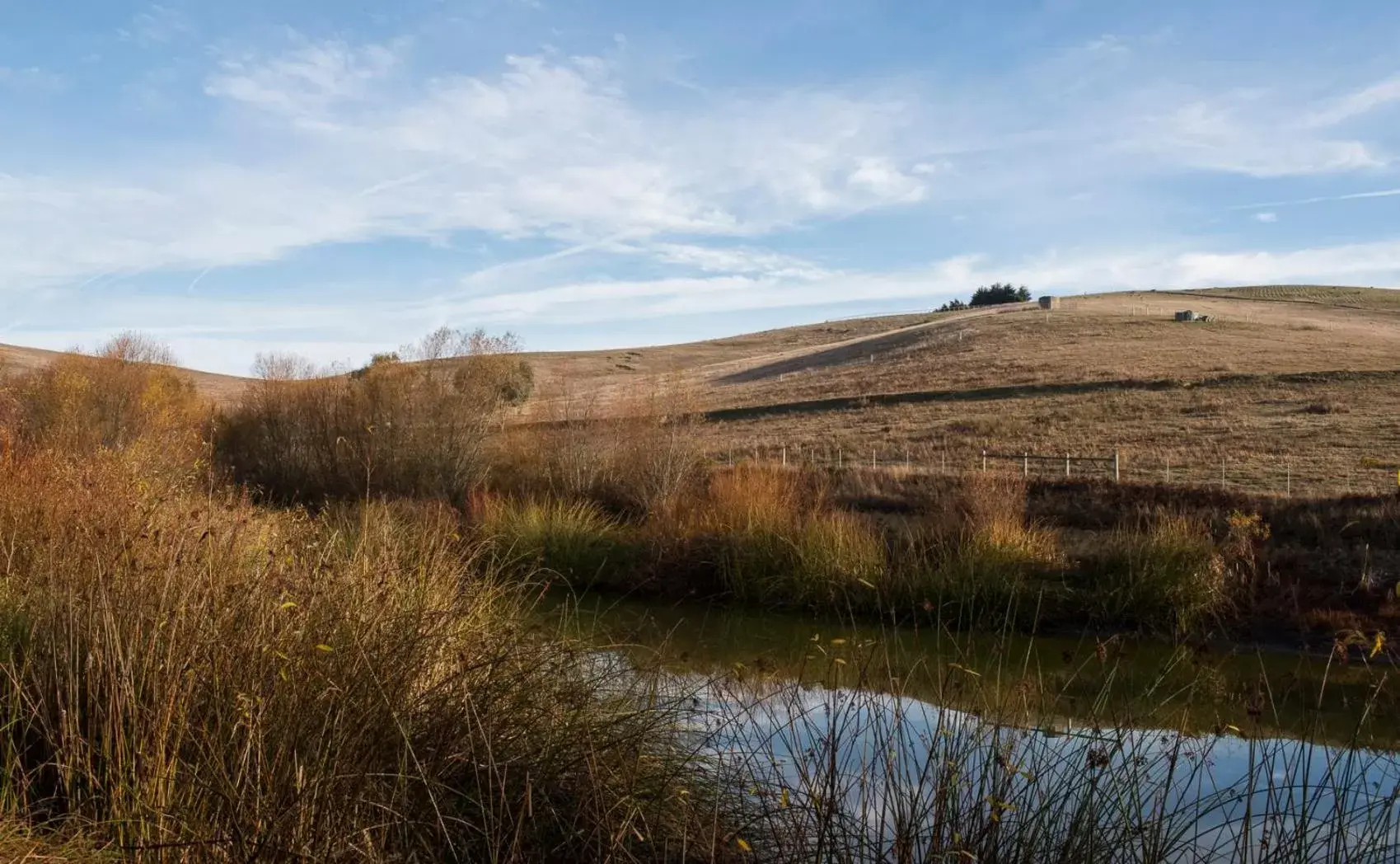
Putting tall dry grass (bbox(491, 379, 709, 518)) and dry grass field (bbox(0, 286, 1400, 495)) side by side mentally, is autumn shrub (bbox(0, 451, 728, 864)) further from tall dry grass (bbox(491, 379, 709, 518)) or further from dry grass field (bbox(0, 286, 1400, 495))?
tall dry grass (bbox(491, 379, 709, 518))

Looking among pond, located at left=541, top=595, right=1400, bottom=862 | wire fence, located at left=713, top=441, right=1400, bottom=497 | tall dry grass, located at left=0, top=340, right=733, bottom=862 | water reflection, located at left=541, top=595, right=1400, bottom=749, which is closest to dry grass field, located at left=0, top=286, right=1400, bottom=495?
wire fence, located at left=713, top=441, right=1400, bottom=497

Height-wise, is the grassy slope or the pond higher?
the grassy slope

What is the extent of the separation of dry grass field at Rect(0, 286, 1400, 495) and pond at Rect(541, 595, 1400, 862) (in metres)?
3.19

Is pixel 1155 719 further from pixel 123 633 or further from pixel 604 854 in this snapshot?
pixel 123 633

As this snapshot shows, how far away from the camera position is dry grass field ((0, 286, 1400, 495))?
24172mm

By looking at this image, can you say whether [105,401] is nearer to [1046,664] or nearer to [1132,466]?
[1046,664]

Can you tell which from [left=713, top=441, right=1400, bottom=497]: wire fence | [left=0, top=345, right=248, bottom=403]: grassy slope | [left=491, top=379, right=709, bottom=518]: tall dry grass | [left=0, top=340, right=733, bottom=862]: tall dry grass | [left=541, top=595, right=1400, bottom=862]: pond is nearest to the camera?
[left=0, top=340, right=733, bottom=862]: tall dry grass

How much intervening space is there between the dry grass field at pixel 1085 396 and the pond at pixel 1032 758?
3.19 m

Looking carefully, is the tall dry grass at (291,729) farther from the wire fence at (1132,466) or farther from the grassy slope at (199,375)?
the grassy slope at (199,375)

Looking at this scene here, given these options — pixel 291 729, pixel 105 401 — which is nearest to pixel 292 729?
pixel 291 729

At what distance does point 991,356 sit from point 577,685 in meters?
44.7

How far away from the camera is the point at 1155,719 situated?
895 cm

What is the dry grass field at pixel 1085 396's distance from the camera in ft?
79.3

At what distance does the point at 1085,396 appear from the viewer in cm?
3609
